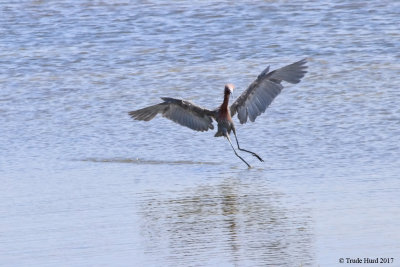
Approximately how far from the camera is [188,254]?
6324 mm

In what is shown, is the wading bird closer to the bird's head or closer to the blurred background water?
the bird's head

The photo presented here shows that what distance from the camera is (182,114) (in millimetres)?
10102

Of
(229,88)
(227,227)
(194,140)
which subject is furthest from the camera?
(194,140)

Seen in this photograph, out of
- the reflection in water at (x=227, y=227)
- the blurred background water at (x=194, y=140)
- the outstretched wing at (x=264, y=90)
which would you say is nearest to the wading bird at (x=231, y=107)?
the outstretched wing at (x=264, y=90)

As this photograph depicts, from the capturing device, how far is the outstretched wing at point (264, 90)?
31.8 feet

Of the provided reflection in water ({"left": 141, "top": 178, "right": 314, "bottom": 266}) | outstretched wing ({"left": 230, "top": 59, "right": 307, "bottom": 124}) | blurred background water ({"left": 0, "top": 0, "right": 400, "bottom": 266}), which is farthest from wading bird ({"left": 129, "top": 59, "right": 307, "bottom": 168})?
reflection in water ({"left": 141, "top": 178, "right": 314, "bottom": 266})

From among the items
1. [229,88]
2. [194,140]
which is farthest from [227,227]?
[194,140]

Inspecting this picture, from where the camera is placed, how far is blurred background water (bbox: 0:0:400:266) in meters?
6.64

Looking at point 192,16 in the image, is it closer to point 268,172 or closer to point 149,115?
point 149,115

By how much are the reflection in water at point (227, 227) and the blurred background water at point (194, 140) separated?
0.02 metres

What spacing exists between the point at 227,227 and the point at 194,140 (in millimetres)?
3487

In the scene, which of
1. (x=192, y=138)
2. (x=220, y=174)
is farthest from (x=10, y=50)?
(x=220, y=174)

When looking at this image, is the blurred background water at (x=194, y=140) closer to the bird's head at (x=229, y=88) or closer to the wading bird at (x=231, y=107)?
the wading bird at (x=231, y=107)

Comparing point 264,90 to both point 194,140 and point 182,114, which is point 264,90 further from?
point 194,140
